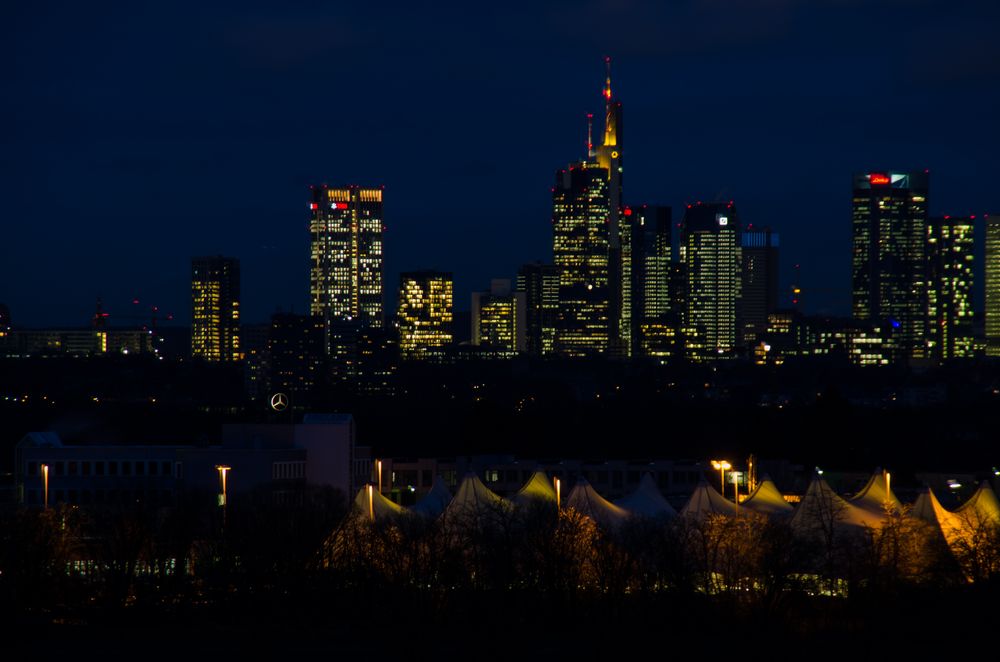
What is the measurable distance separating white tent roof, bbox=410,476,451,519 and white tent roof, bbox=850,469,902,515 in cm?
1632

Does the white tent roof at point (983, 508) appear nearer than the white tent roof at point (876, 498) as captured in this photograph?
Yes

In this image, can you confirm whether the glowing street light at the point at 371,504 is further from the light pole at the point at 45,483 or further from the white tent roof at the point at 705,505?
the light pole at the point at 45,483

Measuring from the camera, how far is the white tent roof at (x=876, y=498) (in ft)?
260

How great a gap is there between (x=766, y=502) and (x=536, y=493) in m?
9.60

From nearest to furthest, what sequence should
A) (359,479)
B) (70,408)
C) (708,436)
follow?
(359,479) < (708,436) < (70,408)

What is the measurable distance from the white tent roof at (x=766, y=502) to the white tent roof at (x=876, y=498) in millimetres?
3198

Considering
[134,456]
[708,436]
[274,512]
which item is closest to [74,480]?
[134,456]

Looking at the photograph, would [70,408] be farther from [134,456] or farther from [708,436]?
[134,456]

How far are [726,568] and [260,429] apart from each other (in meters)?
34.4

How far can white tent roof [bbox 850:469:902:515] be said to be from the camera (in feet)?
260

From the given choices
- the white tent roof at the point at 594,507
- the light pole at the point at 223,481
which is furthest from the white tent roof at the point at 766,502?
the light pole at the point at 223,481

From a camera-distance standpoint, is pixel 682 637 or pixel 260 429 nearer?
pixel 682 637

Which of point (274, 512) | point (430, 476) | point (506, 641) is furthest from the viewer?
point (430, 476)

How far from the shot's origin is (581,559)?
238 ft
